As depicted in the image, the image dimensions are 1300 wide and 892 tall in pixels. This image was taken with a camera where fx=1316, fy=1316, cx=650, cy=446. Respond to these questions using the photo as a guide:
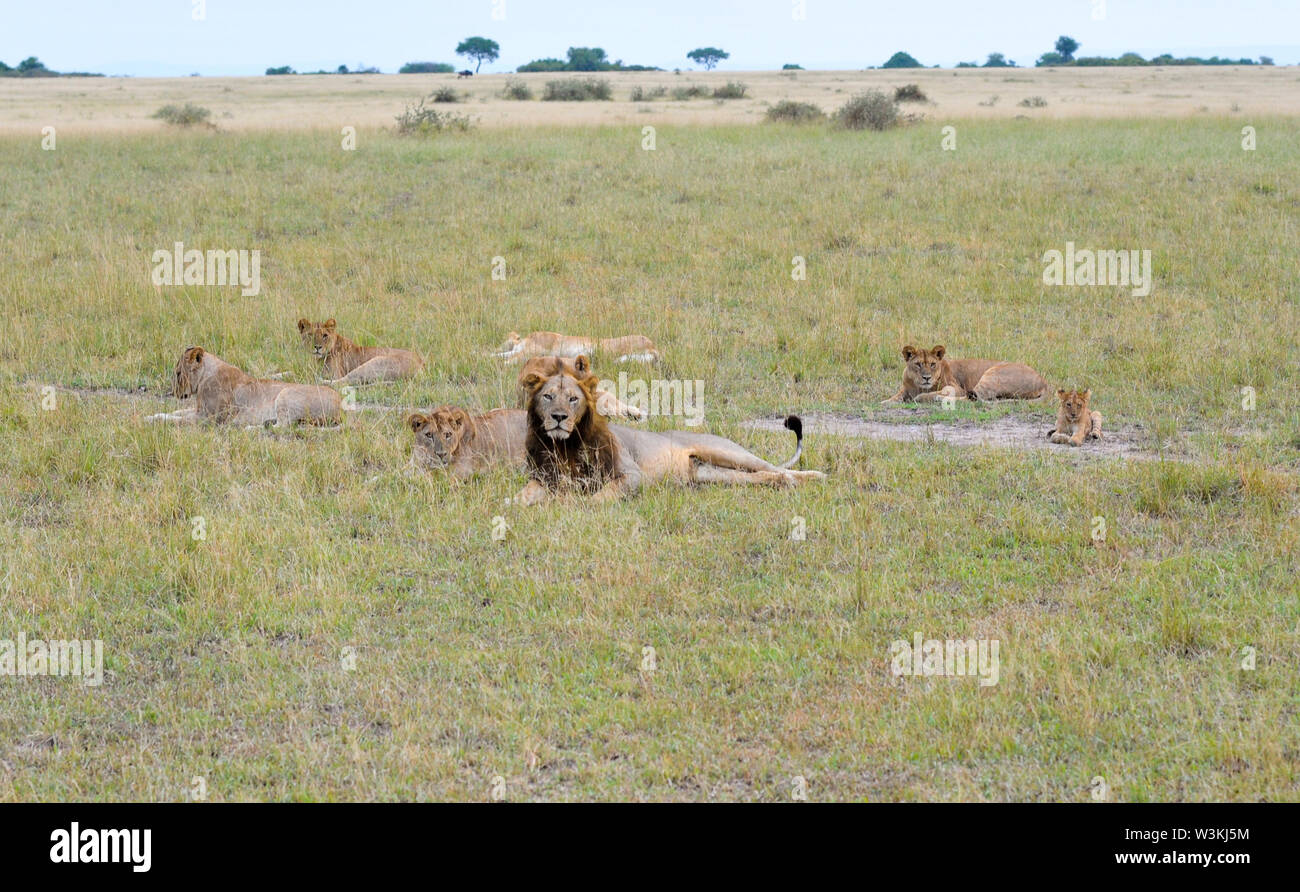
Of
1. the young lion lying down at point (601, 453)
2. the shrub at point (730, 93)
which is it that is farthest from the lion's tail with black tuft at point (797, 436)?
the shrub at point (730, 93)

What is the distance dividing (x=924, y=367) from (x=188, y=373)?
6.33 meters

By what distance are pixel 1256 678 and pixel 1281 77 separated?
75.1 m

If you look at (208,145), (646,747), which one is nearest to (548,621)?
(646,747)

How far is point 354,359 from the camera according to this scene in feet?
41.2

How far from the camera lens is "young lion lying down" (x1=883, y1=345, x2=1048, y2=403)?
1152 cm

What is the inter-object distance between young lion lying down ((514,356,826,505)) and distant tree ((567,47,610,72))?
315ft

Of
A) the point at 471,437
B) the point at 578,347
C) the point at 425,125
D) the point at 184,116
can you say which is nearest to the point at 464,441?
the point at 471,437

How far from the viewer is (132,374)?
12641mm

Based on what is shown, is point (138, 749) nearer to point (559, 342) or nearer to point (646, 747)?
point (646, 747)

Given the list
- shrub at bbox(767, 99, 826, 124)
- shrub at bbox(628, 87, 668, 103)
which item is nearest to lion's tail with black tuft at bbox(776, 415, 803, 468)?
shrub at bbox(767, 99, 826, 124)

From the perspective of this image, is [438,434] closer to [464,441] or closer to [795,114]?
[464,441]

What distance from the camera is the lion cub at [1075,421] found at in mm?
10080

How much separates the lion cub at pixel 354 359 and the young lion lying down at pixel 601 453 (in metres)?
3.64

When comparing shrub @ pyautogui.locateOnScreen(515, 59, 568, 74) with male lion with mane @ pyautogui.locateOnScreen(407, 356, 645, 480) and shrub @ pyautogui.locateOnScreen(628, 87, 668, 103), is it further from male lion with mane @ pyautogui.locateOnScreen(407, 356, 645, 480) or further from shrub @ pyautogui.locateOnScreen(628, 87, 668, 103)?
male lion with mane @ pyautogui.locateOnScreen(407, 356, 645, 480)
